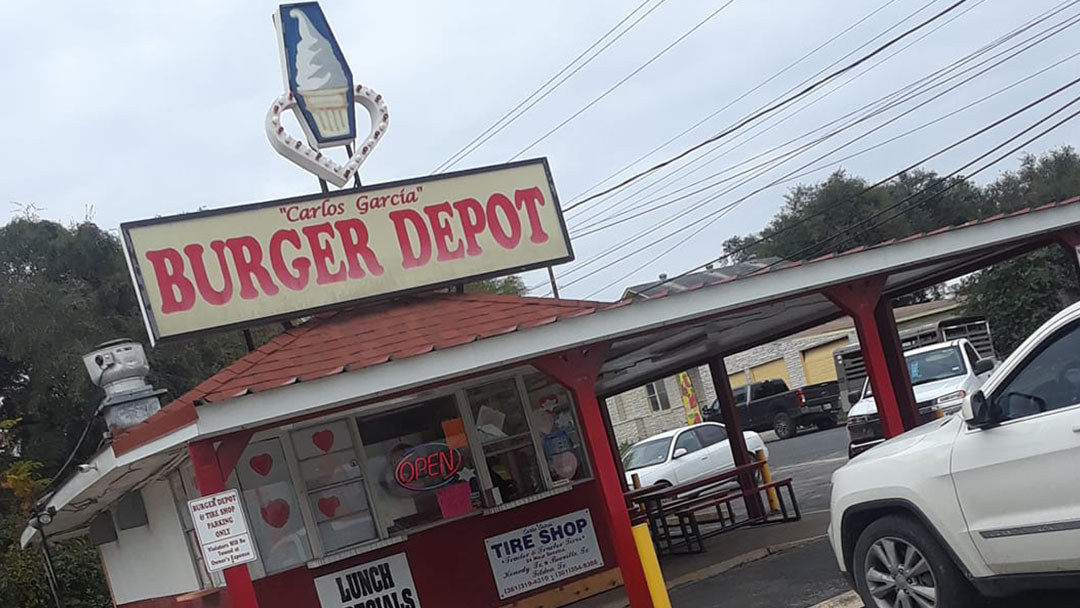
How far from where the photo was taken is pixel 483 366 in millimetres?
8594

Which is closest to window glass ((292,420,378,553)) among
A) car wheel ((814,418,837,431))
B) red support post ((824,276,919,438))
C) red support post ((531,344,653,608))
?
red support post ((531,344,653,608))

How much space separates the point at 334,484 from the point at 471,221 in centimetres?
319

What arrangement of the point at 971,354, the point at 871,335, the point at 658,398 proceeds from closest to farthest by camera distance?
1. the point at 871,335
2. the point at 971,354
3. the point at 658,398

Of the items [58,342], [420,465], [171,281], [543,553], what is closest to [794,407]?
[58,342]

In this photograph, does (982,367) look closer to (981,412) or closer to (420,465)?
(420,465)

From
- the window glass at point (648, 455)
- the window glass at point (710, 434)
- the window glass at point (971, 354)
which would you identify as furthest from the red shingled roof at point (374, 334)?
the window glass at point (710, 434)

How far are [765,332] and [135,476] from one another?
313 inches

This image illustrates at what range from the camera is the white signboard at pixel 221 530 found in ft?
25.6

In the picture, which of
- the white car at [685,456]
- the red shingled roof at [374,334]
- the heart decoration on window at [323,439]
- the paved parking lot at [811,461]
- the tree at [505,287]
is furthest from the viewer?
the tree at [505,287]

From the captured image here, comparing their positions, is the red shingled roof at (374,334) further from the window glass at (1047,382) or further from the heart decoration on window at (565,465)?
the window glass at (1047,382)

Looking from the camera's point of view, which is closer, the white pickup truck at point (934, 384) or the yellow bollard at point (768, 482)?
the yellow bollard at point (768, 482)

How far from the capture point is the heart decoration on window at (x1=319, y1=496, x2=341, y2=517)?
10.7 meters

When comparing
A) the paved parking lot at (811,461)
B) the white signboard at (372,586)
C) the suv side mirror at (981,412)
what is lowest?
the paved parking lot at (811,461)

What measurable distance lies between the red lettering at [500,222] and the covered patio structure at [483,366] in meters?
0.74
